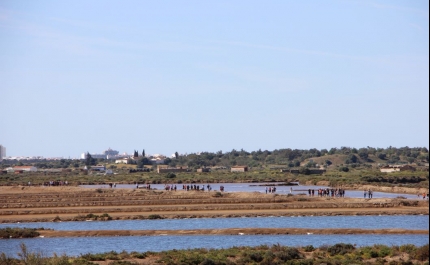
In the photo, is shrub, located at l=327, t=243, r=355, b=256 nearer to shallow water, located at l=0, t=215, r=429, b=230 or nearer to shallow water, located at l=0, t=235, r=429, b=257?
shallow water, located at l=0, t=235, r=429, b=257

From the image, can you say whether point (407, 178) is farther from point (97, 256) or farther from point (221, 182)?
point (97, 256)

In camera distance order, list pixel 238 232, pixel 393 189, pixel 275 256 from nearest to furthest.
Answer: pixel 275 256 → pixel 238 232 → pixel 393 189

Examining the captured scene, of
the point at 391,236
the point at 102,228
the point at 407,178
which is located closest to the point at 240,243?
the point at 391,236

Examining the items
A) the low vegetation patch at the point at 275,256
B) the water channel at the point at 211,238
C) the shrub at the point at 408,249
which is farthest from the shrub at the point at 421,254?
the water channel at the point at 211,238

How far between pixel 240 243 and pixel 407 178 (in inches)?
2695

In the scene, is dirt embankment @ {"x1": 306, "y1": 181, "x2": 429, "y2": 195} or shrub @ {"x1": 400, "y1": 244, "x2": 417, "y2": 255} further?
dirt embankment @ {"x1": 306, "y1": 181, "x2": 429, "y2": 195}

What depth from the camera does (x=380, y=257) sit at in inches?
1277

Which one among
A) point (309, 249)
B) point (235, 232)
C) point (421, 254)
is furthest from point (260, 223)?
point (421, 254)

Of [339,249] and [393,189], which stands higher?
[393,189]

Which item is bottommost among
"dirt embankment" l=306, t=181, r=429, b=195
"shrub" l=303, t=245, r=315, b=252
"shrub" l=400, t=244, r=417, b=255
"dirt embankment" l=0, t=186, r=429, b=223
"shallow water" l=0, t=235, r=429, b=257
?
"shallow water" l=0, t=235, r=429, b=257

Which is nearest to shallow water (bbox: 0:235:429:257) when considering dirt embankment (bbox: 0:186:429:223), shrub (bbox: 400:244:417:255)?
shrub (bbox: 400:244:417:255)

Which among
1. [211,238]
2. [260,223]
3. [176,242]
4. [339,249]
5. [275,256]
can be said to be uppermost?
[260,223]

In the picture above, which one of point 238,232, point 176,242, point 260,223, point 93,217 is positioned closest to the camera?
point 176,242

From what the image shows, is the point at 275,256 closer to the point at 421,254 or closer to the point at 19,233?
the point at 421,254
